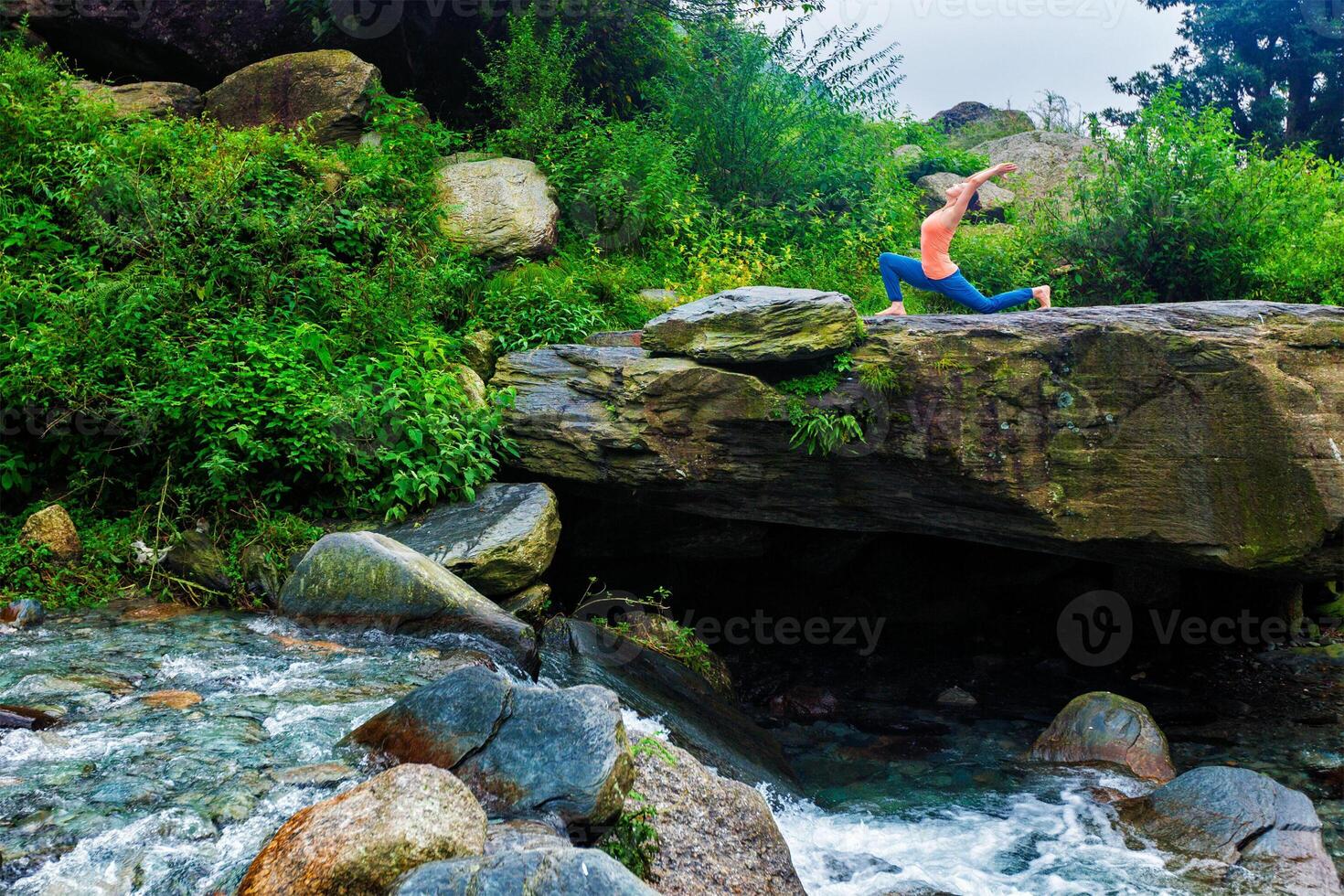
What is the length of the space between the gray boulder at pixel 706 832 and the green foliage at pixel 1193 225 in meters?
8.59

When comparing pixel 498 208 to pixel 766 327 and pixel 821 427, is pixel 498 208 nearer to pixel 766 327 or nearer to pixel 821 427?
pixel 766 327

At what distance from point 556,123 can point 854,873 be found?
9.75 metres

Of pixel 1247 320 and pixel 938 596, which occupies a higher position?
pixel 1247 320

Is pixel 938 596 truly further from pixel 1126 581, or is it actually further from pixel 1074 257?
pixel 1074 257

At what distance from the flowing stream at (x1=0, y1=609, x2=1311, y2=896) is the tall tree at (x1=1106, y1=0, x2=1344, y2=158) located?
54.3 ft

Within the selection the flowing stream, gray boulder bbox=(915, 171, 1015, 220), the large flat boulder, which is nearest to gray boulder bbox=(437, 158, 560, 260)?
the large flat boulder

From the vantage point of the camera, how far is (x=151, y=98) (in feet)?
35.2

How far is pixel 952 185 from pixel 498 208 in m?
8.52

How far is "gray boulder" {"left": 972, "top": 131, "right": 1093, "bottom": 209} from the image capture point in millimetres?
16422

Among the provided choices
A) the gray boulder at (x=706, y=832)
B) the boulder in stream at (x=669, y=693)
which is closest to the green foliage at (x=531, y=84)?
the boulder in stream at (x=669, y=693)

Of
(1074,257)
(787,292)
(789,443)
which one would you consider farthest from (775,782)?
(1074,257)

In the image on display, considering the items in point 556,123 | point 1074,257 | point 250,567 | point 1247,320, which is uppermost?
point 556,123

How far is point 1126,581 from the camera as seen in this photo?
10.4m

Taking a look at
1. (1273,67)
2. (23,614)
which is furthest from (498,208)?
(1273,67)
